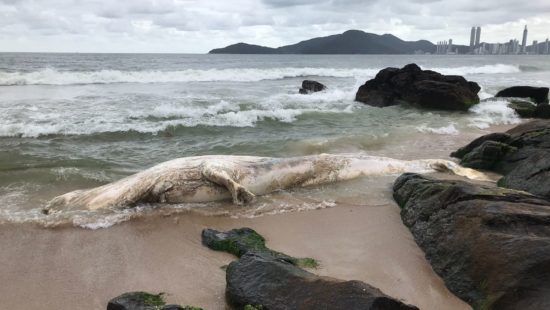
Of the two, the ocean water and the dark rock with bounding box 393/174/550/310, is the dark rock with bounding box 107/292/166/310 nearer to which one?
the ocean water

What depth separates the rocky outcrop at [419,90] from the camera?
57.9ft

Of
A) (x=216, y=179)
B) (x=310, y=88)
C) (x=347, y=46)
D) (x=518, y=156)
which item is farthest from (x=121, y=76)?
(x=347, y=46)

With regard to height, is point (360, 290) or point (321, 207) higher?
point (360, 290)

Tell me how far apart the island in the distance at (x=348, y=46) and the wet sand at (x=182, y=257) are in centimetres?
14262

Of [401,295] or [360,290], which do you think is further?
[401,295]

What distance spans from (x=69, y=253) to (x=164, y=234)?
40.9 inches

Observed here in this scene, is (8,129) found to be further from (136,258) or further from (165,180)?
(136,258)

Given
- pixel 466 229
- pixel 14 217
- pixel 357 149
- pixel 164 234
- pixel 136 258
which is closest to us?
pixel 466 229

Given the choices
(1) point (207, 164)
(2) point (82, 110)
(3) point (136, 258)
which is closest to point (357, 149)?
(1) point (207, 164)

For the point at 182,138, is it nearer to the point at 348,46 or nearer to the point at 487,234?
the point at 487,234

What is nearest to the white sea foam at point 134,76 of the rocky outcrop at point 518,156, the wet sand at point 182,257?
the wet sand at point 182,257

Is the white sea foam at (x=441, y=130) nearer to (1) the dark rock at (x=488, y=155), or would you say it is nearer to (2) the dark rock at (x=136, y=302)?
(1) the dark rock at (x=488, y=155)

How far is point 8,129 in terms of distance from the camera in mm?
11180

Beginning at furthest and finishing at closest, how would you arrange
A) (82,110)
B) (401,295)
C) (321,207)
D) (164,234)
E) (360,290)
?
1. (82,110)
2. (321,207)
3. (164,234)
4. (401,295)
5. (360,290)
